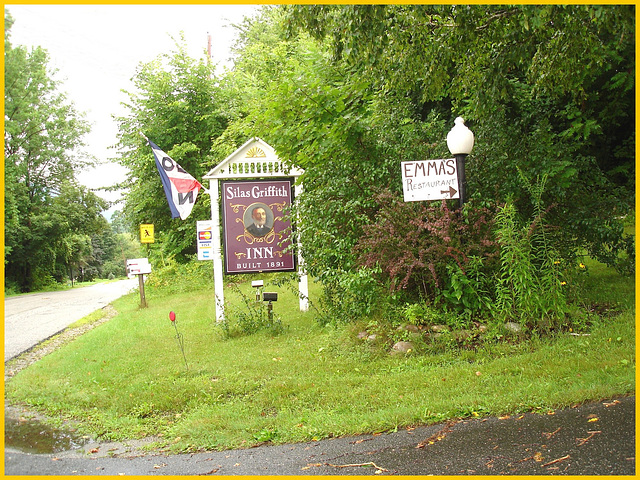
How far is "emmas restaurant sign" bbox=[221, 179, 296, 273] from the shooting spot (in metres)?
10.9

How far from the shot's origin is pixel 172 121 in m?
27.4

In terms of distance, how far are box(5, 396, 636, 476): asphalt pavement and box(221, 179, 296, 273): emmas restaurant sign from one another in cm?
604

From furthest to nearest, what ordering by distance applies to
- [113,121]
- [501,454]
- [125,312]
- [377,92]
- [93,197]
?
[93,197], [113,121], [125,312], [377,92], [501,454]

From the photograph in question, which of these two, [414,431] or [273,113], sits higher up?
[273,113]

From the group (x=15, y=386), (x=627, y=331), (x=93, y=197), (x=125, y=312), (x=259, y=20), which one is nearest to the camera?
(x=627, y=331)

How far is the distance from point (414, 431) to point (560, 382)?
5.62 ft

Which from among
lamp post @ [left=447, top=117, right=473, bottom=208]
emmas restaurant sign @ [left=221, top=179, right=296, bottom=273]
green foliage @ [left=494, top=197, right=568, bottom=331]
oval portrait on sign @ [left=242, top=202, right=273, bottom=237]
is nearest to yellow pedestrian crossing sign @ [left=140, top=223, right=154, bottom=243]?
emmas restaurant sign @ [left=221, top=179, right=296, bottom=273]

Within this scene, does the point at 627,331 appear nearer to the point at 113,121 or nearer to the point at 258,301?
the point at 258,301

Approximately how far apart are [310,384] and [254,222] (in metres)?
5.06

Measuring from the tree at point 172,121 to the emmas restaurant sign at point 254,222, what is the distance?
15.7 m

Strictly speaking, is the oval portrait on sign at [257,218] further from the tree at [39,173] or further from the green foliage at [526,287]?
the tree at [39,173]

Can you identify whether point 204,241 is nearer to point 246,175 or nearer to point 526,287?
point 246,175

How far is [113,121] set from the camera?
1151 inches

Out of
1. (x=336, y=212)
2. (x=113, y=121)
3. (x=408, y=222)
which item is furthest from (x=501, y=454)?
(x=113, y=121)
